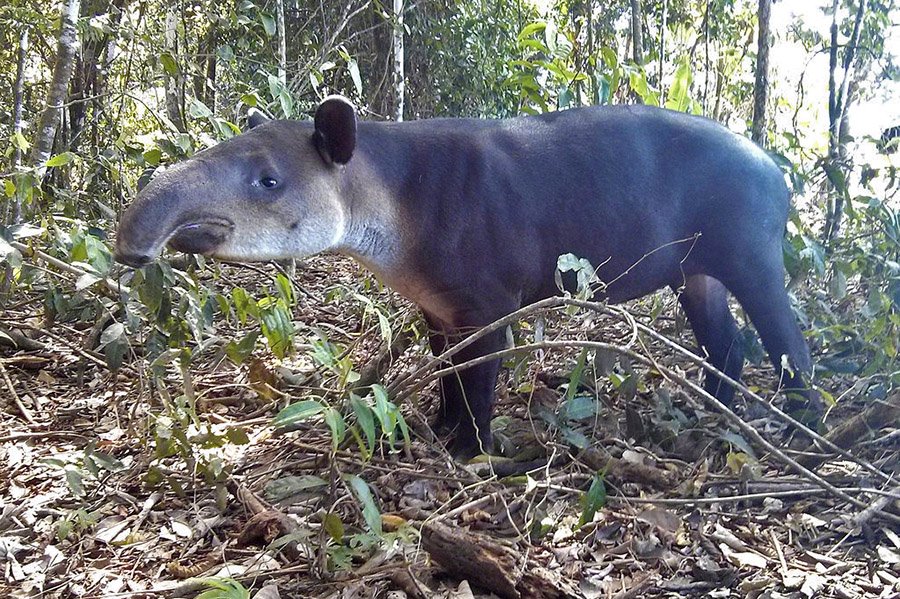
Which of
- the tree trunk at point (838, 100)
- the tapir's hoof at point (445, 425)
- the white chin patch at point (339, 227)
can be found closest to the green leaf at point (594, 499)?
the tapir's hoof at point (445, 425)

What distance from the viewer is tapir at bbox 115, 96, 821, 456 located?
320 centimetres

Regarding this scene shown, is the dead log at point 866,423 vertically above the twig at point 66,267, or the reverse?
the twig at point 66,267

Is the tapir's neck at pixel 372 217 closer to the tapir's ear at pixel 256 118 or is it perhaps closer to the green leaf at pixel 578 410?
the tapir's ear at pixel 256 118

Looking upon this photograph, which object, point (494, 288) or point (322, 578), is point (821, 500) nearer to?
point (494, 288)

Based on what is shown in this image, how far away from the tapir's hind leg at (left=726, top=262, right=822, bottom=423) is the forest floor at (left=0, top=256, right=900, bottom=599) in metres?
0.30

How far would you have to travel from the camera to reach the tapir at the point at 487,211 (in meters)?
3.20

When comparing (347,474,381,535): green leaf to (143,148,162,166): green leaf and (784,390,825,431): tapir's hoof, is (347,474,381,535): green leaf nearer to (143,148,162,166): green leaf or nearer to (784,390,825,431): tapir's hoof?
(784,390,825,431): tapir's hoof

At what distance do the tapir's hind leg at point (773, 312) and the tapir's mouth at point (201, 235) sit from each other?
8.33 feet

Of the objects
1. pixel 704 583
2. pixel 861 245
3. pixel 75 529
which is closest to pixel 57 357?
pixel 75 529

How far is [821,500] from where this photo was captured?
312 centimetres

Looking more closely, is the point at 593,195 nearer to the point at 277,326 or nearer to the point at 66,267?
the point at 277,326

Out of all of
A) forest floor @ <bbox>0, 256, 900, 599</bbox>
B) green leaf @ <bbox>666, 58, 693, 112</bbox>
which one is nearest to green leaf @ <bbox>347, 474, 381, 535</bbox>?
forest floor @ <bbox>0, 256, 900, 599</bbox>

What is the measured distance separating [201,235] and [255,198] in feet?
0.96

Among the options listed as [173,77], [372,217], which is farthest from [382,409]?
[173,77]
